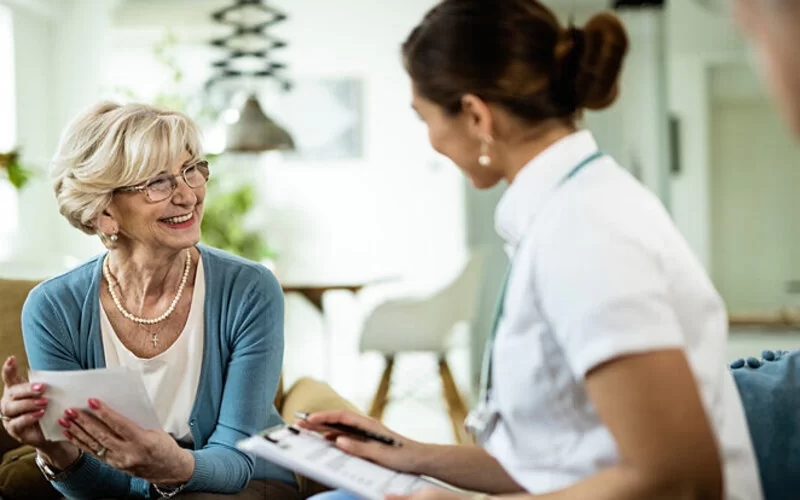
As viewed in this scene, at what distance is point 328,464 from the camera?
1.17 metres

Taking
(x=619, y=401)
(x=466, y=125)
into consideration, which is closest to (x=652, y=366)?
(x=619, y=401)

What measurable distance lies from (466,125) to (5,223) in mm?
4802

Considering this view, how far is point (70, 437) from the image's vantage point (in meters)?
1.44

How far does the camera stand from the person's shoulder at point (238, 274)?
1.70 meters

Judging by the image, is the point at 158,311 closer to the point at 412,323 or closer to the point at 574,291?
the point at 574,291

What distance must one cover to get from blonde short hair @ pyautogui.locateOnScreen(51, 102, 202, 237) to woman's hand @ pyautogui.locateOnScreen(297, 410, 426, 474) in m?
0.59

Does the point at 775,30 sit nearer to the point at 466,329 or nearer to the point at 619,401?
the point at 619,401

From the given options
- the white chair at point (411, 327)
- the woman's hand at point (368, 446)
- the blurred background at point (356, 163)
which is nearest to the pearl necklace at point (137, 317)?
the woman's hand at point (368, 446)

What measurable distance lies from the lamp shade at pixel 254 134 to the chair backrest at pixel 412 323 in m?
0.96

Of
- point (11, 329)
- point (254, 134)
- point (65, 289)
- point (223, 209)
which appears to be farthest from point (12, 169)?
point (65, 289)

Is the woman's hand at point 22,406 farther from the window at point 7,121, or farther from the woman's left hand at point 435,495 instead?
the window at point 7,121

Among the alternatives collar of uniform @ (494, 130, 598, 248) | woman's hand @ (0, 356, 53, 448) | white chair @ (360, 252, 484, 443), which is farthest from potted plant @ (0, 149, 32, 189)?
collar of uniform @ (494, 130, 598, 248)

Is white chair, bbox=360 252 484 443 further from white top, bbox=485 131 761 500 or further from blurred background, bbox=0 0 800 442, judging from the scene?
white top, bbox=485 131 761 500

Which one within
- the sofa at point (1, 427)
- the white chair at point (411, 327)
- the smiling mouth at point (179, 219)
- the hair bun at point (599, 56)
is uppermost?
the hair bun at point (599, 56)
